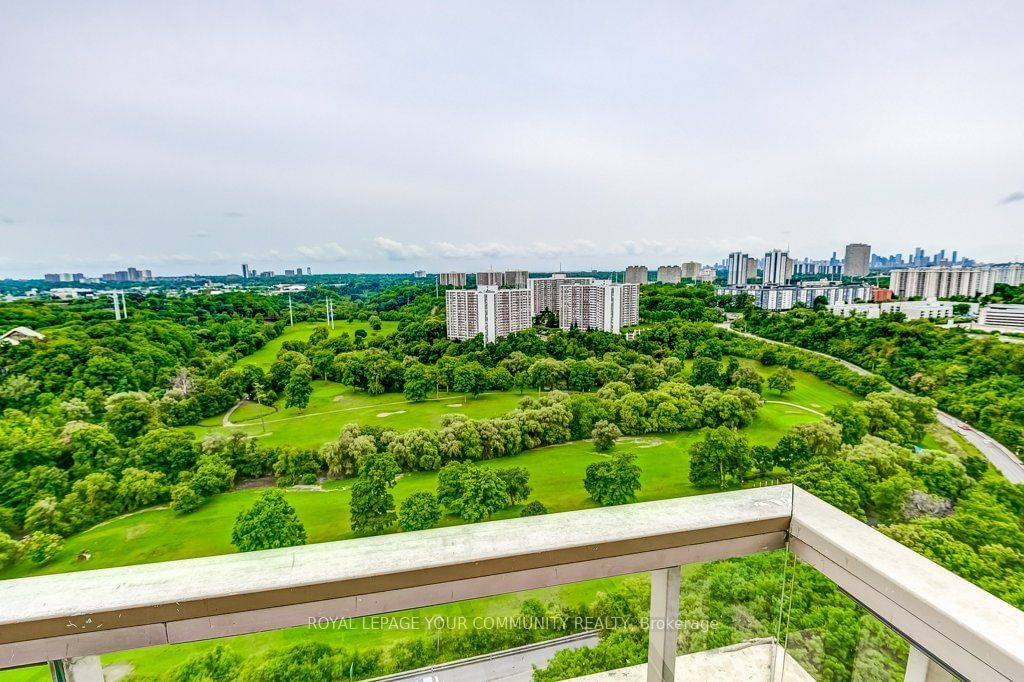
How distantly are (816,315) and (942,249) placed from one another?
4101mm

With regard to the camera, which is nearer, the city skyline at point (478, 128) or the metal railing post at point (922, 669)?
the metal railing post at point (922, 669)

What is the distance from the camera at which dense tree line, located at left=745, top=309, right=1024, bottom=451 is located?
9.61 meters

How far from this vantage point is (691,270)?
22547 mm

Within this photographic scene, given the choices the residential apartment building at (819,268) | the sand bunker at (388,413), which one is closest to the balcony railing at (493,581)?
the sand bunker at (388,413)

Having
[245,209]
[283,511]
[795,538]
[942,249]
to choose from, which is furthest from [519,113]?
[942,249]

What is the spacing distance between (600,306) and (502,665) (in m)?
17.5

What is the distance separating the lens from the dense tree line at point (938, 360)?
9609mm

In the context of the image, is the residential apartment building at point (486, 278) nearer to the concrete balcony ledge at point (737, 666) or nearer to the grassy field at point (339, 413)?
the grassy field at point (339, 413)

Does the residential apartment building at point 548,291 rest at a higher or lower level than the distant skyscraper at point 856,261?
lower

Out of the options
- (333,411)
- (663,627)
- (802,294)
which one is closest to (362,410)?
(333,411)

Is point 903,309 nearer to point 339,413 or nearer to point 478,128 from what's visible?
point 478,128

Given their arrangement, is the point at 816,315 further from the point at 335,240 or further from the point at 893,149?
the point at 335,240

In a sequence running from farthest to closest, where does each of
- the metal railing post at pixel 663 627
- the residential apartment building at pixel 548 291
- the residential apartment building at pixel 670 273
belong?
the residential apartment building at pixel 670 273, the residential apartment building at pixel 548 291, the metal railing post at pixel 663 627

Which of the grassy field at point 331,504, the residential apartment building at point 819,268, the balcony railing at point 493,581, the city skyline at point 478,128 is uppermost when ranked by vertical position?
the city skyline at point 478,128
